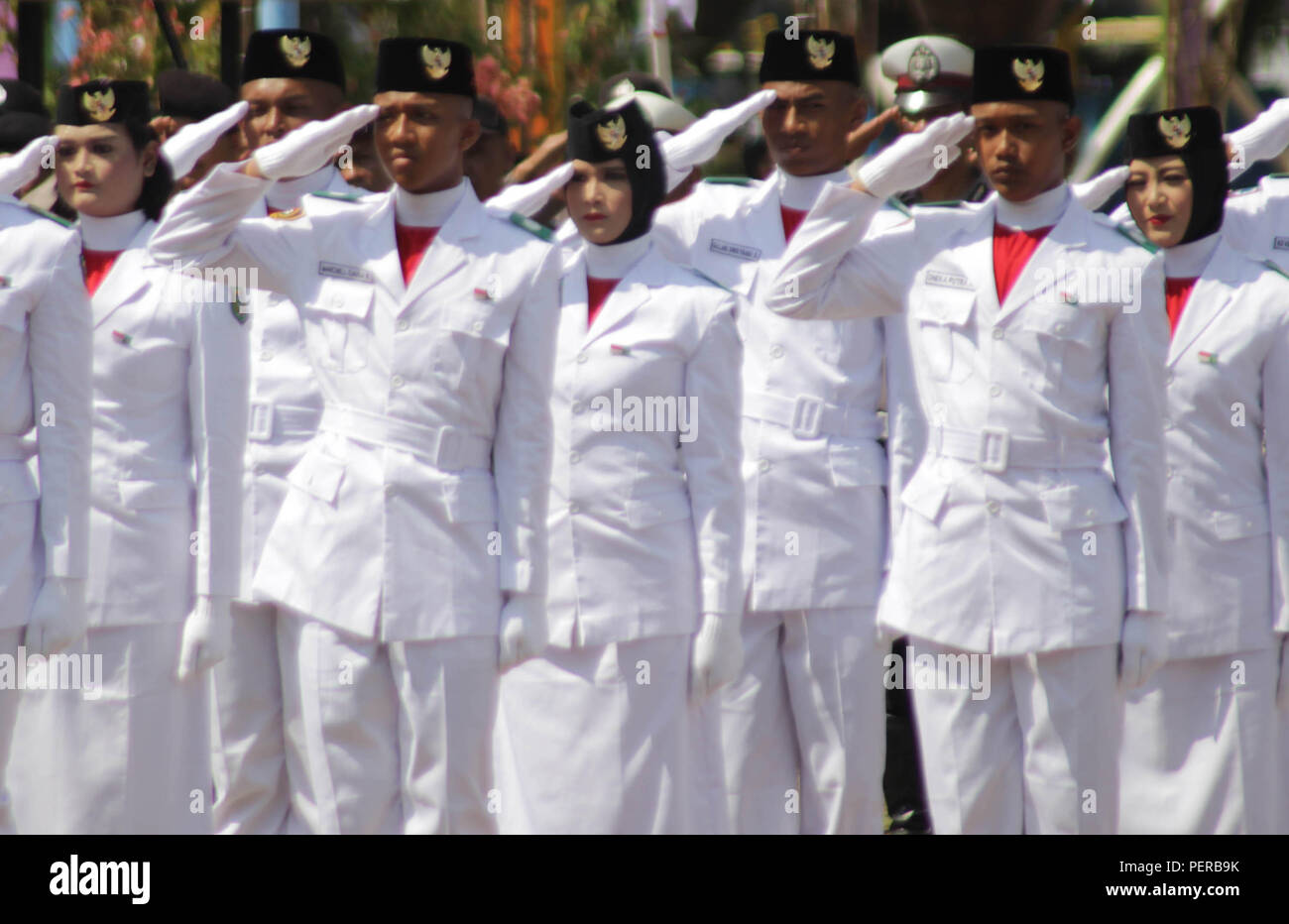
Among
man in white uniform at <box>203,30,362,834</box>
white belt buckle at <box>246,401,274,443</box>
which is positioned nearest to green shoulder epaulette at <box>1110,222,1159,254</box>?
man in white uniform at <box>203,30,362,834</box>

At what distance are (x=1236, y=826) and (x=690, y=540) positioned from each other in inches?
70.0

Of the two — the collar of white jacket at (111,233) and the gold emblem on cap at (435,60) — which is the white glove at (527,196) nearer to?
the collar of white jacket at (111,233)

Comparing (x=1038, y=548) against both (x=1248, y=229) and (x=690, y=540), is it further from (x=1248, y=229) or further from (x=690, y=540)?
(x=1248, y=229)

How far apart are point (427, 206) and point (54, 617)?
1339 mm

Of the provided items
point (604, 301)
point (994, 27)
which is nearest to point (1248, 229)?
point (604, 301)

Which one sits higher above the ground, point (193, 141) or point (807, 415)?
point (193, 141)

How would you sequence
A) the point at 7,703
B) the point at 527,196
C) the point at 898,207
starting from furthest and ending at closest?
the point at 527,196, the point at 898,207, the point at 7,703

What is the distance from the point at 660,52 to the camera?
10898 millimetres

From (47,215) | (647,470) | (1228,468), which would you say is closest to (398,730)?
(647,470)

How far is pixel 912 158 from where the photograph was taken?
17.9 ft

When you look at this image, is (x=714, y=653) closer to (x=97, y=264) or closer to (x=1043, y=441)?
(x=1043, y=441)

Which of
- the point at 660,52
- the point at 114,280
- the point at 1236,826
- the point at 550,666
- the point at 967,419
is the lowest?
the point at 1236,826

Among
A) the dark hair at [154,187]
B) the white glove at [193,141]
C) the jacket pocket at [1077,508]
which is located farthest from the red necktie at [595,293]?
the jacket pocket at [1077,508]

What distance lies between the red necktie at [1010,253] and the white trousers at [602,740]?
1207 millimetres
